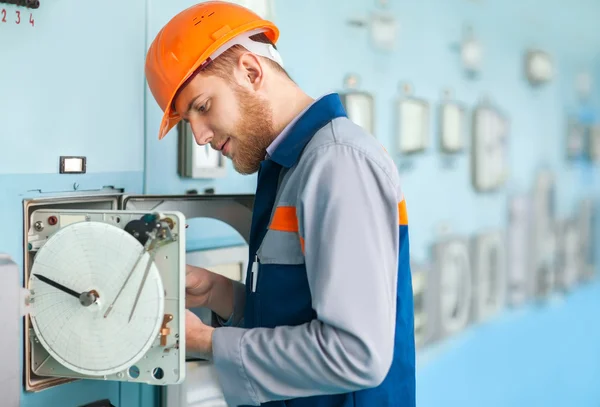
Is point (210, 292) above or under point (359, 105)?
under

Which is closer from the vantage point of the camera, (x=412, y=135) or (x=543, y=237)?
(x=412, y=135)

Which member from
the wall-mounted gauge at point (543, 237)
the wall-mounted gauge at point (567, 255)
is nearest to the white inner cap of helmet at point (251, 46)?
the wall-mounted gauge at point (543, 237)

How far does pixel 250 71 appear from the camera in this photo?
1.29 m

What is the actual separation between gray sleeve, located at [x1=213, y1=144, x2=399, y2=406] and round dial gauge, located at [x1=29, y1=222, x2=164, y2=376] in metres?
0.14

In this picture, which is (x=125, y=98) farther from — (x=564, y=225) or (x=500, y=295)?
(x=564, y=225)

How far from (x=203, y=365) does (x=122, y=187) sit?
434 mm

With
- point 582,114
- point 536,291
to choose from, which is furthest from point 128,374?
point 582,114

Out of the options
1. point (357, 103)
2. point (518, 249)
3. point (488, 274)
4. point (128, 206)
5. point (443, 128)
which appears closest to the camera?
point (128, 206)

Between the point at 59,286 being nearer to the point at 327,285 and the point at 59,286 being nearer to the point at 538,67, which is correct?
the point at 327,285

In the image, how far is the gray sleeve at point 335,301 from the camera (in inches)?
44.1

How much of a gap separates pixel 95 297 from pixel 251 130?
0.41 m

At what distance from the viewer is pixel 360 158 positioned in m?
1.17

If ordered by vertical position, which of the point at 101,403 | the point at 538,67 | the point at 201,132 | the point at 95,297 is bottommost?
the point at 101,403

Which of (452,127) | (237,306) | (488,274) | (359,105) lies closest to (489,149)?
(452,127)
